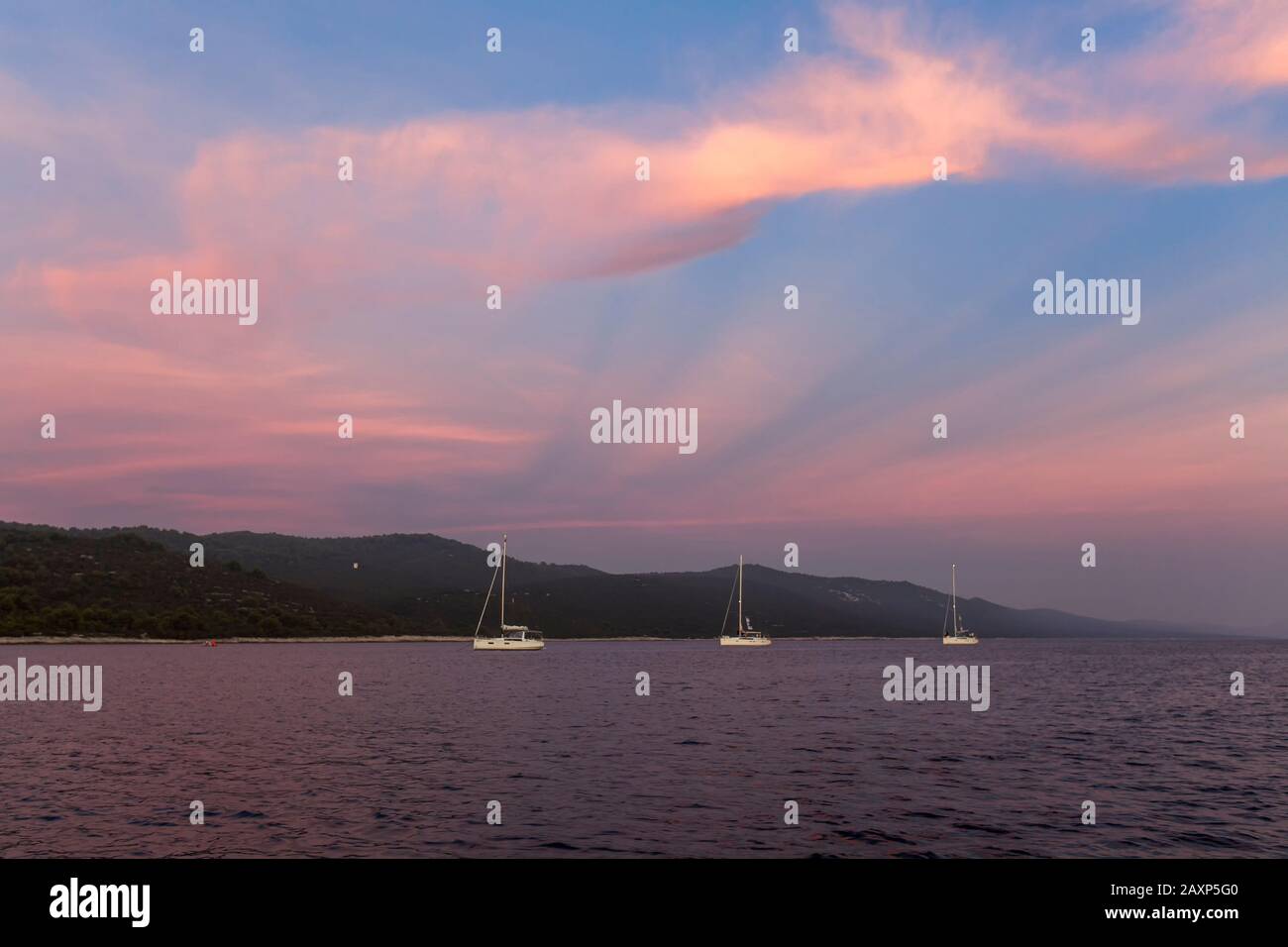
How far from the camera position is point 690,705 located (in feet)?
271

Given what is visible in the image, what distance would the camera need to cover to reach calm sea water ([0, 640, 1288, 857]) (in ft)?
96.0

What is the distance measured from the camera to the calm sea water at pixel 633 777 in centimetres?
2925

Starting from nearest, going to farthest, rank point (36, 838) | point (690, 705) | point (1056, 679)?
point (36, 838), point (690, 705), point (1056, 679)

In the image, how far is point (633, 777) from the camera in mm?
41500
